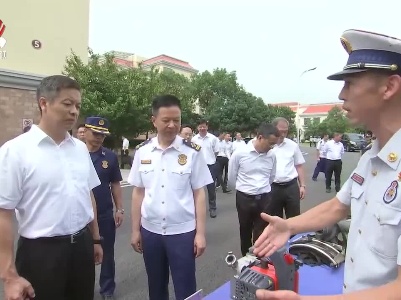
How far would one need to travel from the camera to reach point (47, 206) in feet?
6.29

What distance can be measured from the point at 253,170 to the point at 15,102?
37.7ft

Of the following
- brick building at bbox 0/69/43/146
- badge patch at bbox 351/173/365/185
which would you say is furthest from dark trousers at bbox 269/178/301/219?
brick building at bbox 0/69/43/146

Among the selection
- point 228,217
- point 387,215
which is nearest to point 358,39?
point 387,215

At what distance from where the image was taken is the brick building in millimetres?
12086

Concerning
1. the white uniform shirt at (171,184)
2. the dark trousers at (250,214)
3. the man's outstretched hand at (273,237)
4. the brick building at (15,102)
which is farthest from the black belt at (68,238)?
the brick building at (15,102)

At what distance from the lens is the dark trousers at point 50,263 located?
1896 millimetres

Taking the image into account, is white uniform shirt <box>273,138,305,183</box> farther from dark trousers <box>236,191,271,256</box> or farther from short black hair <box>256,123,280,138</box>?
short black hair <box>256,123,280,138</box>

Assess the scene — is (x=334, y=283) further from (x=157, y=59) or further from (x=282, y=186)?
(x=157, y=59)

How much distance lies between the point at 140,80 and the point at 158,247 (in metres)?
12.8

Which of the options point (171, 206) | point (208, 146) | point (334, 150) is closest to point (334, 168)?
point (334, 150)

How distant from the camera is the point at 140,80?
14.5 metres

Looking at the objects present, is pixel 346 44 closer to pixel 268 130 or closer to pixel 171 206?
pixel 171 206

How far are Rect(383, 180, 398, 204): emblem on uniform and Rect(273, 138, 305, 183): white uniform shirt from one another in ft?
11.3

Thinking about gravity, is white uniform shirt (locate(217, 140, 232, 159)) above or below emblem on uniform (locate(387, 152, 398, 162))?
below
